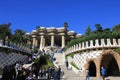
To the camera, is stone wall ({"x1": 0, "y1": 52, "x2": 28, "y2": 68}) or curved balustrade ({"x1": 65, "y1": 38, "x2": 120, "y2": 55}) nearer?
curved balustrade ({"x1": 65, "y1": 38, "x2": 120, "y2": 55})

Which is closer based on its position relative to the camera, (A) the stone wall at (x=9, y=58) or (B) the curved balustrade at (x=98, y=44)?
(B) the curved balustrade at (x=98, y=44)

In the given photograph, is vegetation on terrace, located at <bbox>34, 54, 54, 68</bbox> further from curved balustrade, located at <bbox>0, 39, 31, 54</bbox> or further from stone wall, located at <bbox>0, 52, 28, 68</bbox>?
curved balustrade, located at <bbox>0, 39, 31, 54</bbox>

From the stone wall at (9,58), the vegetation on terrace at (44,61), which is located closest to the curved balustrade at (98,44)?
the vegetation on terrace at (44,61)

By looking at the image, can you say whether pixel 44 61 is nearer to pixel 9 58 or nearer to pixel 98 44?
pixel 9 58

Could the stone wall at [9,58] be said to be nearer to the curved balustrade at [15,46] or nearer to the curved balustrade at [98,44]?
the curved balustrade at [15,46]

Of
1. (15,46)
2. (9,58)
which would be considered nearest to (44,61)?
(15,46)

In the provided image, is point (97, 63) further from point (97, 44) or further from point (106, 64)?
point (97, 44)

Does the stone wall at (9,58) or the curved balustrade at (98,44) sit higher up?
the curved balustrade at (98,44)

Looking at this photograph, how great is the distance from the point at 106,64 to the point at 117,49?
10.6 ft

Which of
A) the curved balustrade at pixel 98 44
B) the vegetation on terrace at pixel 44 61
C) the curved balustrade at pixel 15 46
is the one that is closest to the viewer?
the curved balustrade at pixel 98 44

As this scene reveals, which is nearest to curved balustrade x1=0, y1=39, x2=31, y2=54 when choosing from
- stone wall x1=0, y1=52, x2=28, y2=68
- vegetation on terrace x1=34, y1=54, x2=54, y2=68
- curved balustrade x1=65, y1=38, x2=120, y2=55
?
stone wall x1=0, y1=52, x2=28, y2=68

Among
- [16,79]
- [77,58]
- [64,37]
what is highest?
[64,37]

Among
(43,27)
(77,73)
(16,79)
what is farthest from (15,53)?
(43,27)

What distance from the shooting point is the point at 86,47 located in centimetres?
3228
